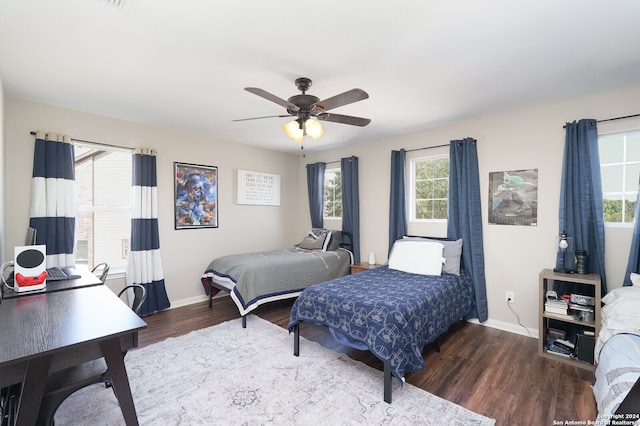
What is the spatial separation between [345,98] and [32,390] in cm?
217

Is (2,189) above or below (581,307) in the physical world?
above

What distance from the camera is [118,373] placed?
4.50ft

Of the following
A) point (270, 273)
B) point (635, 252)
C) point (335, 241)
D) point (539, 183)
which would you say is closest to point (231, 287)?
point (270, 273)

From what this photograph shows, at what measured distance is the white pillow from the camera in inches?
125

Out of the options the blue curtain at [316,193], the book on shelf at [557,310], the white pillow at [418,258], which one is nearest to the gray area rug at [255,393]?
the white pillow at [418,258]

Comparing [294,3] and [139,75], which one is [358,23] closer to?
[294,3]

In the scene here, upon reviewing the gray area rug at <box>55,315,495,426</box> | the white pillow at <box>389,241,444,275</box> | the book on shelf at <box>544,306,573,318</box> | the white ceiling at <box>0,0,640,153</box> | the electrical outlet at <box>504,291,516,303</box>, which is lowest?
the gray area rug at <box>55,315,495,426</box>

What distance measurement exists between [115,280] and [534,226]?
15.7 ft

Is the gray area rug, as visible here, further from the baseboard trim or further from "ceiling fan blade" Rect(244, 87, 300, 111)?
"ceiling fan blade" Rect(244, 87, 300, 111)

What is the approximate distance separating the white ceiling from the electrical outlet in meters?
2.00

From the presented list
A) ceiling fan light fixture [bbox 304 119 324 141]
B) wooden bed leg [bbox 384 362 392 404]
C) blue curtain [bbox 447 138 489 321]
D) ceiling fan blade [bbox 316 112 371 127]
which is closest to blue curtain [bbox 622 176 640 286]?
blue curtain [bbox 447 138 489 321]

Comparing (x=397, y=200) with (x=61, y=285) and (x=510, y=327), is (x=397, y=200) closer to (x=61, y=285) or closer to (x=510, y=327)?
(x=510, y=327)

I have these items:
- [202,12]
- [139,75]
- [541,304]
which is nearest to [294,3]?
[202,12]

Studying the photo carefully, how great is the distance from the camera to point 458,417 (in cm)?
183
